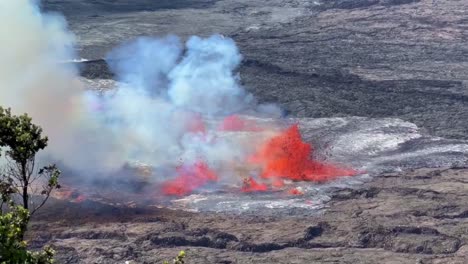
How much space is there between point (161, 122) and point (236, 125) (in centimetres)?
350

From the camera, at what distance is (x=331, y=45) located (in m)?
48.1

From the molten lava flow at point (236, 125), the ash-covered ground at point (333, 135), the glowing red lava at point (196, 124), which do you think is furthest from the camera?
the molten lava flow at point (236, 125)

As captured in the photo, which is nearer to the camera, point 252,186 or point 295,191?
point 295,191

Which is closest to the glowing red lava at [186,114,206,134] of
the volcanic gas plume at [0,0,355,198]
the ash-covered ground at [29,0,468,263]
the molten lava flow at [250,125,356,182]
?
the volcanic gas plume at [0,0,355,198]

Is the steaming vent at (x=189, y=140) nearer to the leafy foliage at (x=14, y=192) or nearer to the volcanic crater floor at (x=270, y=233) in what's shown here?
the volcanic crater floor at (x=270, y=233)

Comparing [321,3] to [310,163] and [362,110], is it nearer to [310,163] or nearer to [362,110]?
[362,110]

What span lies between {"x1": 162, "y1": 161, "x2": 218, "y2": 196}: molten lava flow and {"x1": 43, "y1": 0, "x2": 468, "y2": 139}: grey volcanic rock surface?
30.0 ft

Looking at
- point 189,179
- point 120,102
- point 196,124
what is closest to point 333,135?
point 196,124

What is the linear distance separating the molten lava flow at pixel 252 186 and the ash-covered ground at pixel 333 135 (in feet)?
3.22

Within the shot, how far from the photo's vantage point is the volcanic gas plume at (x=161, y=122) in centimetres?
2620

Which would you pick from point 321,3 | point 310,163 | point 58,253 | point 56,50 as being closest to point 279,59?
point 56,50

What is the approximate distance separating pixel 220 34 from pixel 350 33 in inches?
388

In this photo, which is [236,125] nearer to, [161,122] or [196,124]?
[196,124]

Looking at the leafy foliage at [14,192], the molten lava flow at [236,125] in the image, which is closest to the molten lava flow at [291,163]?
the molten lava flow at [236,125]
